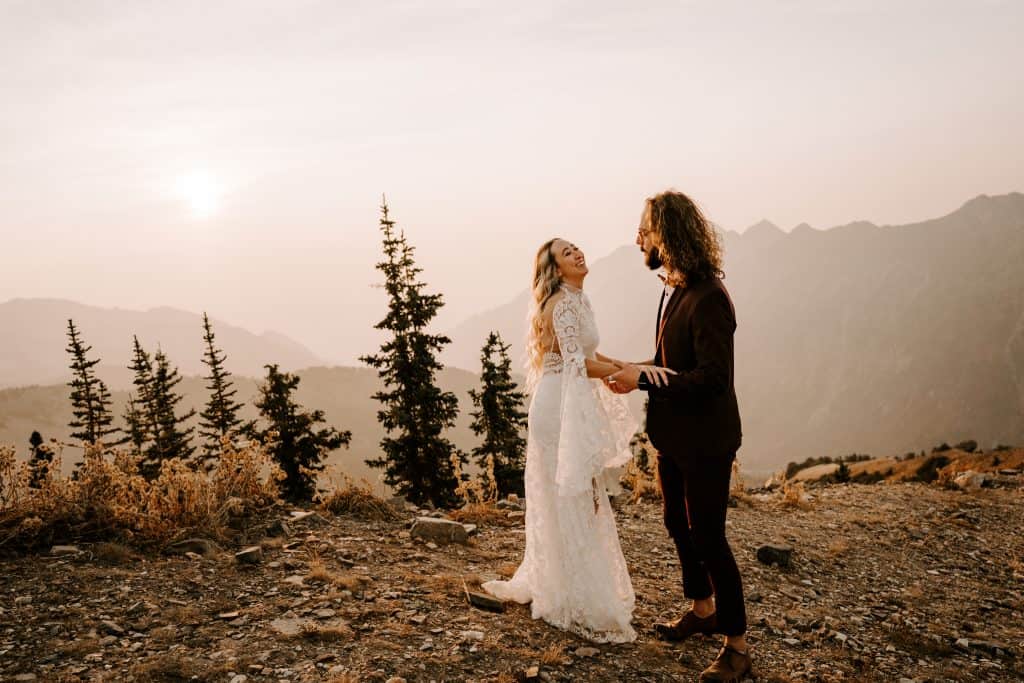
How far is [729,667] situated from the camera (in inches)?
181

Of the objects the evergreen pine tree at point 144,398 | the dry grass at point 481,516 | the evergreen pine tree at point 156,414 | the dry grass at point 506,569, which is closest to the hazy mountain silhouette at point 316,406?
the evergreen pine tree at point 144,398

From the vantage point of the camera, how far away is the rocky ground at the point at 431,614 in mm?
4477

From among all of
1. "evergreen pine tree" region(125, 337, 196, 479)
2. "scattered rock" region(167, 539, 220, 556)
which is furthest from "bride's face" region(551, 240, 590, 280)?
"evergreen pine tree" region(125, 337, 196, 479)

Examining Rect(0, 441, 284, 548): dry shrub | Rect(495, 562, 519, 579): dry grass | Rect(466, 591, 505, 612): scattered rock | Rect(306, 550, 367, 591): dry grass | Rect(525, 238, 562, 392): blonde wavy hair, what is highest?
Rect(525, 238, 562, 392): blonde wavy hair

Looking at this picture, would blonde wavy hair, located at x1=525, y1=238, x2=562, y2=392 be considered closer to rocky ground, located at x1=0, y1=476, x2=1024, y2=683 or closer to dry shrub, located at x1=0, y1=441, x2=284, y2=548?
rocky ground, located at x1=0, y1=476, x2=1024, y2=683

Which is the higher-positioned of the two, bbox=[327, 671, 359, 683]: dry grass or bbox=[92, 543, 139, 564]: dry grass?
bbox=[92, 543, 139, 564]: dry grass

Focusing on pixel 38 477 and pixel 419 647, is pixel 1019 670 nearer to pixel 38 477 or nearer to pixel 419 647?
pixel 419 647

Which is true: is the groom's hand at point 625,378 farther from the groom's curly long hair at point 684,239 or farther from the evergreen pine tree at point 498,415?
the evergreen pine tree at point 498,415

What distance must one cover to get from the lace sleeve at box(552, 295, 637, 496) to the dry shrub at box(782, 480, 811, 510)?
6.68m

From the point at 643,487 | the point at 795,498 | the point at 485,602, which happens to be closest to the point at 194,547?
the point at 485,602

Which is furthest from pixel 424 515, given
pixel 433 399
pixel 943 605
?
pixel 433 399

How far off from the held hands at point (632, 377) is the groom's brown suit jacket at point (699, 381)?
8cm

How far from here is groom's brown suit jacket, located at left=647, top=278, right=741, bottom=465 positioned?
4.32 m

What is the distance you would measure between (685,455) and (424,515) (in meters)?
5.15
